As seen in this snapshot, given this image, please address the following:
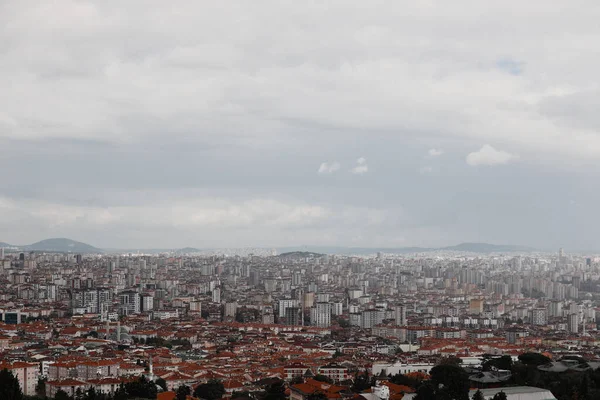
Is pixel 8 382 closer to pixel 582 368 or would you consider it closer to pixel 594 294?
pixel 582 368

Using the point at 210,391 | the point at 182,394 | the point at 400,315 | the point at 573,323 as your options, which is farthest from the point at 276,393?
the point at 573,323

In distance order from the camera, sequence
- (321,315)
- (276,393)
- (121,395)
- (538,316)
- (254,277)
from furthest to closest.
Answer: (254,277) → (538,316) → (321,315) → (276,393) → (121,395)

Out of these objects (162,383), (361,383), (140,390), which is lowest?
(162,383)

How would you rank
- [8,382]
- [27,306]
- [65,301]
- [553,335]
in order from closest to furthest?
[8,382] → [553,335] → [27,306] → [65,301]

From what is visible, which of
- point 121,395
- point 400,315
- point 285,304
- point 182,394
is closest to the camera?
point 121,395

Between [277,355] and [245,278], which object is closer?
[277,355]

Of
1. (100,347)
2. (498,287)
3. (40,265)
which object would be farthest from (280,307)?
(40,265)

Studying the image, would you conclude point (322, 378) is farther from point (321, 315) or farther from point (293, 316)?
point (293, 316)
